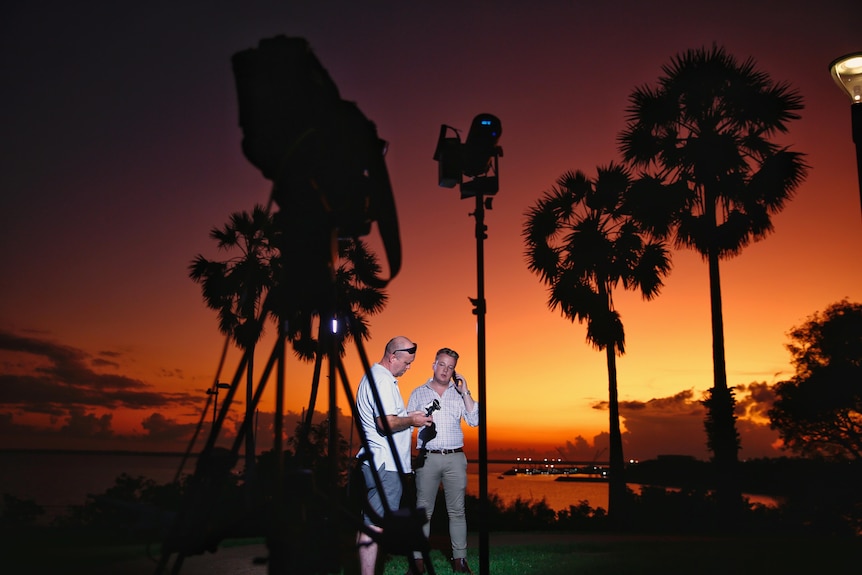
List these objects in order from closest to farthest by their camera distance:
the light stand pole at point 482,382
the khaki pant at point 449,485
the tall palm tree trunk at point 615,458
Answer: the light stand pole at point 482,382 < the khaki pant at point 449,485 < the tall palm tree trunk at point 615,458

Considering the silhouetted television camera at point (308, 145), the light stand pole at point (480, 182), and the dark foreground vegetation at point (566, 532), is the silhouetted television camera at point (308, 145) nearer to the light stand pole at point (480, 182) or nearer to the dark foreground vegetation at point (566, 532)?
the dark foreground vegetation at point (566, 532)

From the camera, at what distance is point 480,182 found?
4.61 m

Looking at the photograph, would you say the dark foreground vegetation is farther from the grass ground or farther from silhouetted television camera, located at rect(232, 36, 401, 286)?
silhouetted television camera, located at rect(232, 36, 401, 286)

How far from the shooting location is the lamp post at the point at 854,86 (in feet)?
14.4

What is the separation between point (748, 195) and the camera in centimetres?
1284

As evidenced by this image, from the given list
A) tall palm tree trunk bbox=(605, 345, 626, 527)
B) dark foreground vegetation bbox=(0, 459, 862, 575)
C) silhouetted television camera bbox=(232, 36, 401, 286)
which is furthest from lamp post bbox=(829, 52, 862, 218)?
tall palm tree trunk bbox=(605, 345, 626, 527)

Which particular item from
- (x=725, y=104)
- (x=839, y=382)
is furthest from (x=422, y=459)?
(x=839, y=382)

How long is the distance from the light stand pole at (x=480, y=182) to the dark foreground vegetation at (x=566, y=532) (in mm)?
1126

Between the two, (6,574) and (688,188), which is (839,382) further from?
(6,574)

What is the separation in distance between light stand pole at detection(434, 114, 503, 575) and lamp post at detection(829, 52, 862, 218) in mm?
2362

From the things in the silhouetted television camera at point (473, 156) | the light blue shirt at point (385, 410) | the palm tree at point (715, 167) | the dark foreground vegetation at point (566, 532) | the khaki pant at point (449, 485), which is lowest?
the dark foreground vegetation at point (566, 532)

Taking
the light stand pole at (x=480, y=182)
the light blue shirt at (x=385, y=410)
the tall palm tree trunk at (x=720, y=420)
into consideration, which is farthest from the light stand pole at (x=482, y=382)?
the tall palm tree trunk at (x=720, y=420)

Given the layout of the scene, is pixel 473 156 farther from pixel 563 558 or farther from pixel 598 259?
pixel 598 259

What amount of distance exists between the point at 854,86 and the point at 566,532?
26.6 ft
